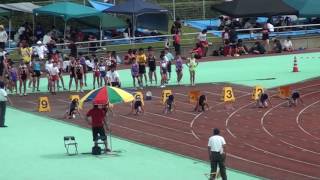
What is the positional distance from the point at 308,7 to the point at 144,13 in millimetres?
11260

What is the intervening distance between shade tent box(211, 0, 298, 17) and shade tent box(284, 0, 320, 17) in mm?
509

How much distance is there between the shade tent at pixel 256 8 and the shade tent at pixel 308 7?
1.67 feet

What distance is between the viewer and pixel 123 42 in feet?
159

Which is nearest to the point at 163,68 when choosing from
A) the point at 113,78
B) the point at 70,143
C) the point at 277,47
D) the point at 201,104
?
the point at 113,78

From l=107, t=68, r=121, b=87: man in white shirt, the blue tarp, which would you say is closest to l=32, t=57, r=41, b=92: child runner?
l=107, t=68, r=121, b=87: man in white shirt

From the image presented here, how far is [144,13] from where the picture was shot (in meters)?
49.6

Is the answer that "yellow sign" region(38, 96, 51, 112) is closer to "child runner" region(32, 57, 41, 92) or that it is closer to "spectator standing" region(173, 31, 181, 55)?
"child runner" region(32, 57, 41, 92)

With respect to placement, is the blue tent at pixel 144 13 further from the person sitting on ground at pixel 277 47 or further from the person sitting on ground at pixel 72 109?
the person sitting on ground at pixel 72 109

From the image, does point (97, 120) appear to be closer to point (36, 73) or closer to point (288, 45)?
point (36, 73)

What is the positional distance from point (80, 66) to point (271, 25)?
20.2 m

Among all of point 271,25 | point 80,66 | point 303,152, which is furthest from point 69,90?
point 271,25

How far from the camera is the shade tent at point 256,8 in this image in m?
52.4

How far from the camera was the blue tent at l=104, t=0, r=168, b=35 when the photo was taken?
4909 cm

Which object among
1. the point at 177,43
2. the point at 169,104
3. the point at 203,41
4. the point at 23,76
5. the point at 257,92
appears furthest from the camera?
the point at 203,41
